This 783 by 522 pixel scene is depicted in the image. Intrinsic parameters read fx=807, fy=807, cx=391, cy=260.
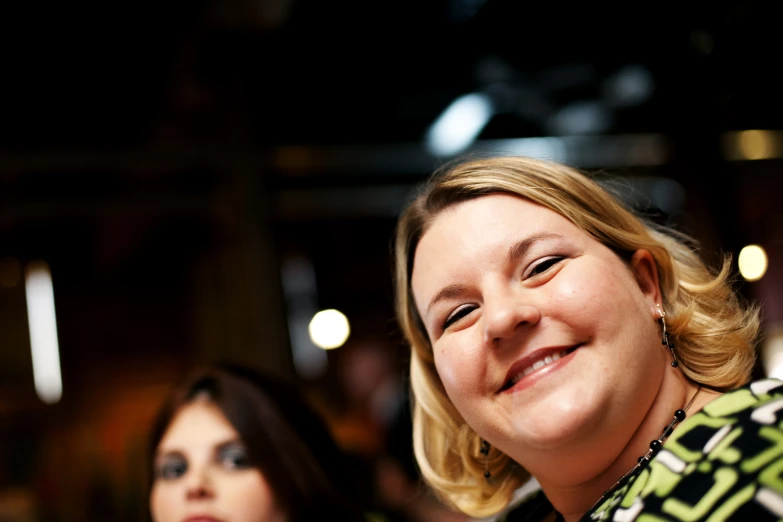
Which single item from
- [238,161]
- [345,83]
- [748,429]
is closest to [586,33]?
[345,83]

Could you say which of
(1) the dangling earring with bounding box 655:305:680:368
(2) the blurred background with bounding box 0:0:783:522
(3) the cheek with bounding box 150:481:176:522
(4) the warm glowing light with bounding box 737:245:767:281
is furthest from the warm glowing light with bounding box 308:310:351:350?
(1) the dangling earring with bounding box 655:305:680:368

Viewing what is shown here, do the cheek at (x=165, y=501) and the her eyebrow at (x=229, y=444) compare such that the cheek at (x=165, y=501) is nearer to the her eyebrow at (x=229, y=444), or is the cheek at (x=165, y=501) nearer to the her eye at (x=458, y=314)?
the her eyebrow at (x=229, y=444)

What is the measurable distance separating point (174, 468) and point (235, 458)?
5.3 inches

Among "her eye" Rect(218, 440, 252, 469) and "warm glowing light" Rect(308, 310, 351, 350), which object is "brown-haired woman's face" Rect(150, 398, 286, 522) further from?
"warm glowing light" Rect(308, 310, 351, 350)

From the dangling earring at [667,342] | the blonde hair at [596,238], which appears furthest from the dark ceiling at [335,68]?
the dangling earring at [667,342]

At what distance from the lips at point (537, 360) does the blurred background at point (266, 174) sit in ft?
6.34

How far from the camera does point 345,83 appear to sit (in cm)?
355

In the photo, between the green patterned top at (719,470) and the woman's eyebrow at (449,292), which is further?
the woman's eyebrow at (449,292)

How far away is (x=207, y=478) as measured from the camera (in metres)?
1.64

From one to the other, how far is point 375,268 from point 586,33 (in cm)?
159

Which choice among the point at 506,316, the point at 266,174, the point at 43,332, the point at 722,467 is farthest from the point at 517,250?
the point at 43,332

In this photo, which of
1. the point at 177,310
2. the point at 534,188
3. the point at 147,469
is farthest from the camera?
the point at 177,310

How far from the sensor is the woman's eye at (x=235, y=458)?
1670mm

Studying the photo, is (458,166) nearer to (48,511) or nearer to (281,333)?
(281,333)
